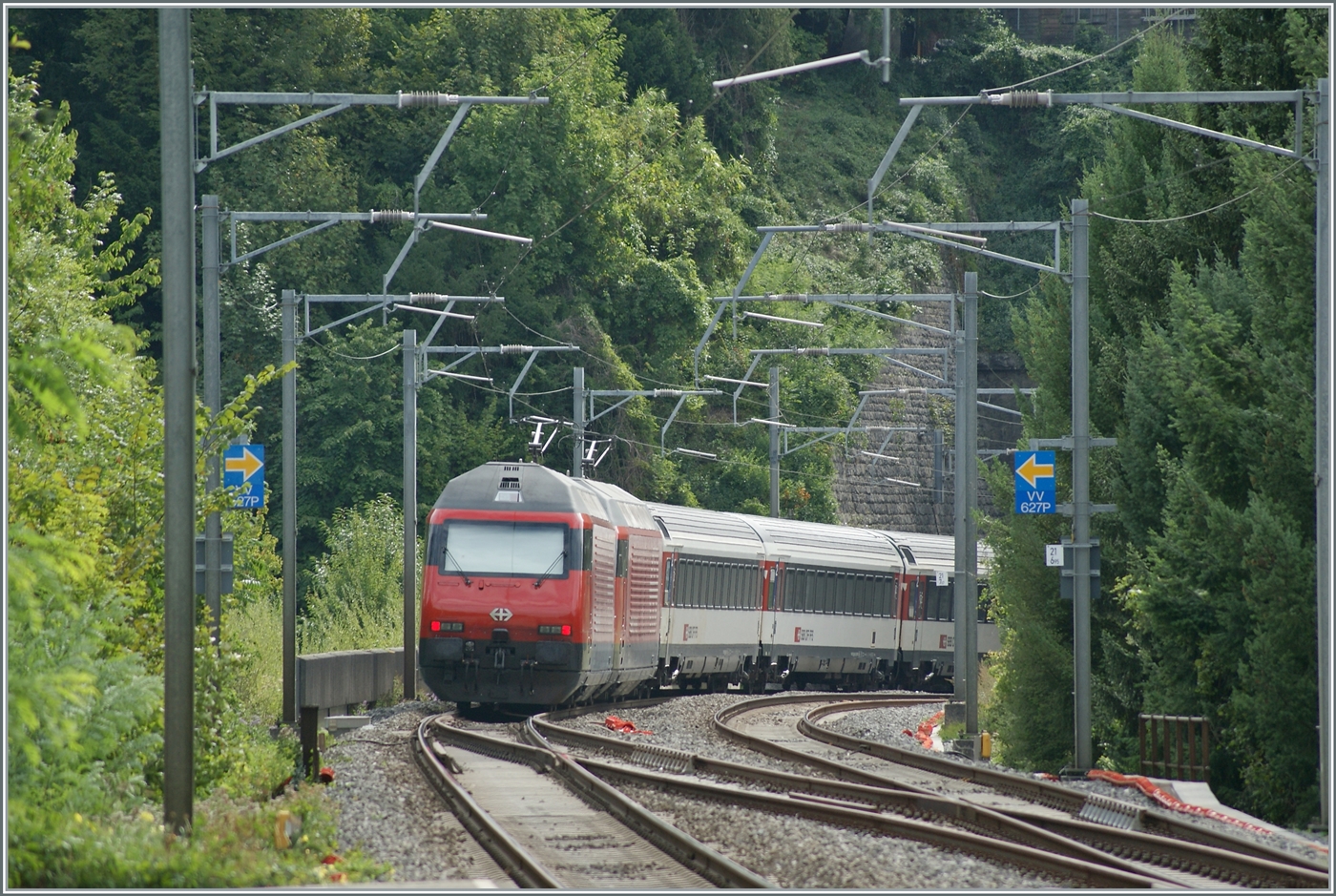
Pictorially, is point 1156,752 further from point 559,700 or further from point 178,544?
point 178,544

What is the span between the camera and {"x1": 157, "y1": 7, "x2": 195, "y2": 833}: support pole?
1151 cm

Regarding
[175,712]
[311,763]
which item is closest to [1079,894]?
[175,712]

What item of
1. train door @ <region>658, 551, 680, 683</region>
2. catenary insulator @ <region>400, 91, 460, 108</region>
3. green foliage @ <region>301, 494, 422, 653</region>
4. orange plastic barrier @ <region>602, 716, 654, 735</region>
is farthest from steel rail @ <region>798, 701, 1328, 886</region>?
green foliage @ <region>301, 494, 422, 653</region>

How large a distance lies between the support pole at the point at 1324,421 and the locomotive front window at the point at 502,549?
11.3 meters

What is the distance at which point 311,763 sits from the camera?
17672mm

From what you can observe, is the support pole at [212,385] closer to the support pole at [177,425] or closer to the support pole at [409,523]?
the support pole at [177,425]

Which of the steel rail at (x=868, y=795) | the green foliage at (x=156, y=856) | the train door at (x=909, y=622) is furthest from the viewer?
the train door at (x=909, y=622)

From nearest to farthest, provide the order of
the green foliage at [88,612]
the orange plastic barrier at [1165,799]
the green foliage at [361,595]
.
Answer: the green foliage at [88,612]
the orange plastic barrier at [1165,799]
the green foliage at [361,595]

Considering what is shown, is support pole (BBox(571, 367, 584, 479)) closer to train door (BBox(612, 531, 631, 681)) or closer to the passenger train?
the passenger train

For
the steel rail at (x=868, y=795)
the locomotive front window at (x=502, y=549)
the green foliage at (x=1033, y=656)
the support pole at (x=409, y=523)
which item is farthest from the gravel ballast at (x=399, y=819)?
the green foliage at (x=1033, y=656)

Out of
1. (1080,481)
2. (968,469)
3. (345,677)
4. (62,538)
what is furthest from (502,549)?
(62,538)

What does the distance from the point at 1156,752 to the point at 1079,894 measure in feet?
31.5

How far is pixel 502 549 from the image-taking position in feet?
82.8

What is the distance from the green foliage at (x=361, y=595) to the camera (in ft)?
114
